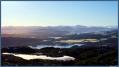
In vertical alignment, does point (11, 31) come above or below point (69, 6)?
below

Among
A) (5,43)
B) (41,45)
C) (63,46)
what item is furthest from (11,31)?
(63,46)

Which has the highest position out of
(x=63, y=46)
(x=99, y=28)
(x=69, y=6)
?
(x=69, y=6)

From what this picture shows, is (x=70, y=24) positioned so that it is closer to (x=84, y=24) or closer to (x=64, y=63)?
(x=84, y=24)

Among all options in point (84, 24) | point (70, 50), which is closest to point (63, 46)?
point (70, 50)

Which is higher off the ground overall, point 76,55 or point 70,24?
point 70,24

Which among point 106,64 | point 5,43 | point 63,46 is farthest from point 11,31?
point 106,64

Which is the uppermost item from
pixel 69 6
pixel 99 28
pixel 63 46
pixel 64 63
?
pixel 69 6

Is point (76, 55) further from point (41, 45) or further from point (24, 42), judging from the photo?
point (24, 42)

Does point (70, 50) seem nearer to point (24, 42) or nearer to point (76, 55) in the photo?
point (76, 55)
